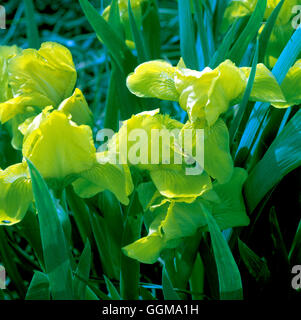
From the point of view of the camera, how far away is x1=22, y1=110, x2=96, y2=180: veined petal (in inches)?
17.2

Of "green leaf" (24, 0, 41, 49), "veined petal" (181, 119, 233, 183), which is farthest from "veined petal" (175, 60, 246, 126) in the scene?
"green leaf" (24, 0, 41, 49)

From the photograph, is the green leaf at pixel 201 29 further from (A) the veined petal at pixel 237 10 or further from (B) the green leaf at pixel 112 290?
(B) the green leaf at pixel 112 290

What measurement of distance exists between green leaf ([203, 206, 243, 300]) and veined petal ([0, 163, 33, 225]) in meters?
0.18

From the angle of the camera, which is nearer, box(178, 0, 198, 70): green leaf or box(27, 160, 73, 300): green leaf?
box(27, 160, 73, 300): green leaf

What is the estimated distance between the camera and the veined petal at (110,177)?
1.49ft

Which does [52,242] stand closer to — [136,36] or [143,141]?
[143,141]

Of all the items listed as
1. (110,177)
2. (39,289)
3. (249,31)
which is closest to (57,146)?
(110,177)

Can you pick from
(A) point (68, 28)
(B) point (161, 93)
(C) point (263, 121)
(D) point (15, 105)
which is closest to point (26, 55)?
(D) point (15, 105)

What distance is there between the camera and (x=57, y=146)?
17.4 inches

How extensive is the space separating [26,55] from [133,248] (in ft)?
0.86

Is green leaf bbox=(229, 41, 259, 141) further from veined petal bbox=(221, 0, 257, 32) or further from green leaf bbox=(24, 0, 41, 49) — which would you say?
green leaf bbox=(24, 0, 41, 49)

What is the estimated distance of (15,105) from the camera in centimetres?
52

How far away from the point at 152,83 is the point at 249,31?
0.47 ft
